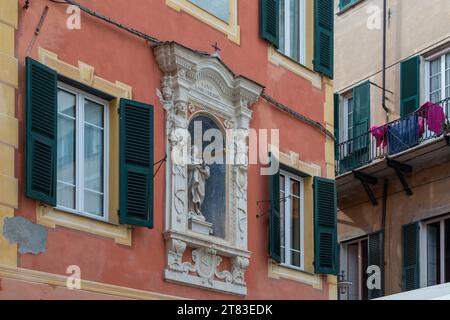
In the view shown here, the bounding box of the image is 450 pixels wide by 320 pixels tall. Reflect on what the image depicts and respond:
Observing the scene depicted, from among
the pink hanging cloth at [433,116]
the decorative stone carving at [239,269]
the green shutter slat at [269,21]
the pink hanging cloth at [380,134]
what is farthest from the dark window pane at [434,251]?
the decorative stone carving at [239,269]

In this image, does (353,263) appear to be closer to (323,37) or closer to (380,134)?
(380,134)

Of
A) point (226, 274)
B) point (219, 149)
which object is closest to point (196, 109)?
point (219, 149)

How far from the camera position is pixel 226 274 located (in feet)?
56.1

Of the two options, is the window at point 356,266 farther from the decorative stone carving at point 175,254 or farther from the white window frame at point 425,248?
the decorative stone carving at point 175,254

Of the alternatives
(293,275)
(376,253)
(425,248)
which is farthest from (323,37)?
(376,253)

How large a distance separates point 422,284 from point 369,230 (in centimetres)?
208

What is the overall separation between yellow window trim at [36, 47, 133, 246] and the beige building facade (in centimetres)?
920

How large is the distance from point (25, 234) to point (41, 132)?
113cm

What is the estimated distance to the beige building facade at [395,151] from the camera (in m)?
24.2

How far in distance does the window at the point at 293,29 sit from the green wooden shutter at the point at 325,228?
1.93m

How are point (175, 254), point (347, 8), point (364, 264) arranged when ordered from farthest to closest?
point (347, 8)
point (364, 264)
point (175, 254)

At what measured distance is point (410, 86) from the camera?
25.7m

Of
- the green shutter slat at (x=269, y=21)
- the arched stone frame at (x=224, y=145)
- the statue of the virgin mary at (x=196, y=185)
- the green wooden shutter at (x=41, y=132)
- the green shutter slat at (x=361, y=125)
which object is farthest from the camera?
the green shutter slat at (x=361, y=125)
